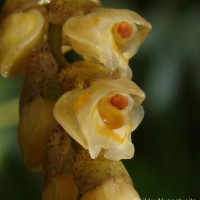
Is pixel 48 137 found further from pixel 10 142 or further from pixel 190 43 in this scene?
pixel 190 43

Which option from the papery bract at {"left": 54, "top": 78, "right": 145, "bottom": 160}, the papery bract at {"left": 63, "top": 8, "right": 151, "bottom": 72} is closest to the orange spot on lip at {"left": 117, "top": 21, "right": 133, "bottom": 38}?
the papery bract at {"left": 63, "top": 8, "right": 151, "bottom": 72}

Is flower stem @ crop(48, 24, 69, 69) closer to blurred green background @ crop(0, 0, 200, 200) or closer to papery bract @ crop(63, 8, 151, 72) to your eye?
papery bract @ crop(63, 8, 151, 72)

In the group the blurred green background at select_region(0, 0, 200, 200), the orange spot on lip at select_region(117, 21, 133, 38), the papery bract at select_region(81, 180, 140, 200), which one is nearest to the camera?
the papery bract at select_region(81, 180, 140, 200)

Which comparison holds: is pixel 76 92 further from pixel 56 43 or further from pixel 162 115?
pixel 162 115

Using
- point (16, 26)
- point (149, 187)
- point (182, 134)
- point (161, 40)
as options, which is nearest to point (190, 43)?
point (161, 40)

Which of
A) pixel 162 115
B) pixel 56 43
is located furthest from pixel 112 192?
pixel 162 115

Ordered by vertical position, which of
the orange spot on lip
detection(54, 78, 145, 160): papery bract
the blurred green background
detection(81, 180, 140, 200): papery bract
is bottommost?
the blurred green background

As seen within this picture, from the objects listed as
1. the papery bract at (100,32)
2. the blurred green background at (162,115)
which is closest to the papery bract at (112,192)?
the papery bract at (100,32)
